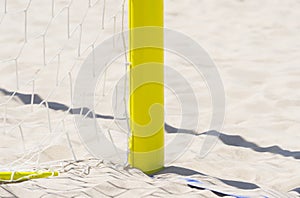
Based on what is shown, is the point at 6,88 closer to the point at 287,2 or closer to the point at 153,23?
the point at 153,23

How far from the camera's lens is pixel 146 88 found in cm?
273

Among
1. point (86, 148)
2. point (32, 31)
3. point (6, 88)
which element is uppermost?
point (32, 31)

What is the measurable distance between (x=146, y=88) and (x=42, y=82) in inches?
53.4

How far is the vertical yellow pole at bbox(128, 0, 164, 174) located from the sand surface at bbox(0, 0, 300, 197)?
0.08 metres

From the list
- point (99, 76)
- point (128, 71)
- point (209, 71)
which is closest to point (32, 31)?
point (99, 76)

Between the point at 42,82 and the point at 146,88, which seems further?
the point at 42,82

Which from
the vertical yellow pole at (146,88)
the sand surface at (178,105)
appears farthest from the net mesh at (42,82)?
the vertical yellow pole at (146,88)

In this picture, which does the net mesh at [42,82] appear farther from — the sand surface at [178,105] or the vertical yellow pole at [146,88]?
the vertical yellow pole at [146,88]

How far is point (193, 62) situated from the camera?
432cm

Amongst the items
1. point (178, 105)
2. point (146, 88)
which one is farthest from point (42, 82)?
point (146, 88)

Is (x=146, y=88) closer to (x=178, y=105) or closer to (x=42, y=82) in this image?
(x=178, y=105)

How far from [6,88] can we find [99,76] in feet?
1.79

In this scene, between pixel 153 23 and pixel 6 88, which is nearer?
pixel 153 23

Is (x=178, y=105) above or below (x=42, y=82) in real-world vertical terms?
below
